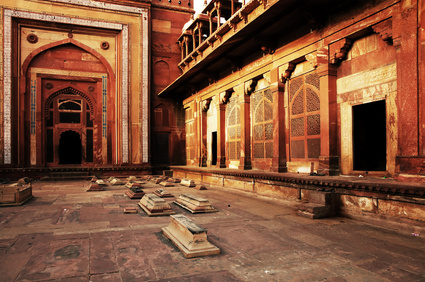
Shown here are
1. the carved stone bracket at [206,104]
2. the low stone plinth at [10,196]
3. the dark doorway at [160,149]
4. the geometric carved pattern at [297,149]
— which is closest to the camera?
the low stone plinth at [10,196]

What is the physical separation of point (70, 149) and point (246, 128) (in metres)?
12.8

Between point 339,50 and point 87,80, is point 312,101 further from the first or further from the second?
point 87,80

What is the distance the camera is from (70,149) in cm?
1839

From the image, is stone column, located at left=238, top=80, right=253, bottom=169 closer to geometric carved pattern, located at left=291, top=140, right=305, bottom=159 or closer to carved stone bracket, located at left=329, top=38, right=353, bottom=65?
geometric carved pattern, located at left=291, top=140, right=305, bottom=159

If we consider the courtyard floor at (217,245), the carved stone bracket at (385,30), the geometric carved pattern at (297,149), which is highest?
the carved stone bracket at (385,30)

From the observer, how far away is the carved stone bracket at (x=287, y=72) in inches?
305

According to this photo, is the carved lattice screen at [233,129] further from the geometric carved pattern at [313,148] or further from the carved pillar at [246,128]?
the geometric carved pattern at [313,148]

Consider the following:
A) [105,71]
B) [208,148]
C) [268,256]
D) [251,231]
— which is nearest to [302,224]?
[251,231]

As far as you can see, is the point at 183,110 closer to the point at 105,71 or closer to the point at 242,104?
the point at 105,71

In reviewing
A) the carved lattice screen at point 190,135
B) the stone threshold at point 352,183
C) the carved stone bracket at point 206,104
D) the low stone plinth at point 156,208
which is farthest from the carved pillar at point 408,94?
the carved lattice screen at point 190,135

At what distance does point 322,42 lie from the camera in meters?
6.65

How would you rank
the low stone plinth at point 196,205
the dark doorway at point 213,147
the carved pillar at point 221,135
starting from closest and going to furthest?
the low stone plinth at point 196,205, the carved pillar at point 221,135, the dark doorway at point 213,147

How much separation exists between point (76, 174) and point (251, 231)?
11658 millimetres

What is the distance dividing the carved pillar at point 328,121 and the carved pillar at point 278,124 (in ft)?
4.95
